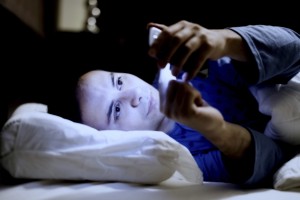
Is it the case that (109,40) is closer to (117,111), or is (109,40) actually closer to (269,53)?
(117,111)

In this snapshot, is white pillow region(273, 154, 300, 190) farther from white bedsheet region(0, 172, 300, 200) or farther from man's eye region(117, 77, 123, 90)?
man's eye region(117, 77, 123, 90)

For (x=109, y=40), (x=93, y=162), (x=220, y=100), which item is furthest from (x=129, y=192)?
(x=109, y=40)

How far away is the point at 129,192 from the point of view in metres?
0.63

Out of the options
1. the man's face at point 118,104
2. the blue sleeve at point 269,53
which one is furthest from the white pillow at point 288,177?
the man's face at point 118,104

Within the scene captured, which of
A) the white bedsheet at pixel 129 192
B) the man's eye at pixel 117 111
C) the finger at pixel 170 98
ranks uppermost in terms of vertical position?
the finger at pixel 170 98

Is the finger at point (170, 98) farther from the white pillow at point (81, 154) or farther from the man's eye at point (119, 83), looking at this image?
the man's eye at point (119, 83)

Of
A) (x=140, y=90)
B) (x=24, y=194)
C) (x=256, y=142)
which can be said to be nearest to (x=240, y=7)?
(x=140, y=90)

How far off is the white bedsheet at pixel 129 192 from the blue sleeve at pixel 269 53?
8.5 inches

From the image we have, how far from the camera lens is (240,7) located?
149 cm

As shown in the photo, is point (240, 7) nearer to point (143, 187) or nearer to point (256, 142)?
point (256, 142)

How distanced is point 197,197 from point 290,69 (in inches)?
13.1

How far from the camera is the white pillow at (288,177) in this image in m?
0.67

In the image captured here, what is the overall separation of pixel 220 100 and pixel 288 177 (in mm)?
305

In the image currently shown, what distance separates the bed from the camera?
0.67 metres
